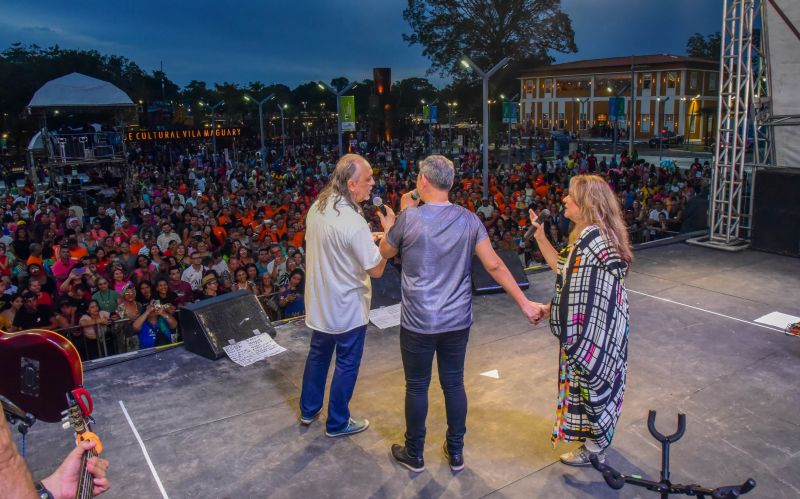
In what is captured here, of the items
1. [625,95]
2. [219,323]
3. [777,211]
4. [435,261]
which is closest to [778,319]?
[777,211]

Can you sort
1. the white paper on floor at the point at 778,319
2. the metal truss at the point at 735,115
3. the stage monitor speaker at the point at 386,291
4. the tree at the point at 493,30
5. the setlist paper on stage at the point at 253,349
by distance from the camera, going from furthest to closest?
the tree at the point at 493,30
the metal truss at the point at 735,115
the stage monitor speaker at the point at 386,291
the white paper on floor at the point at 778,319
the setlist paper on stage at the point at 253,349

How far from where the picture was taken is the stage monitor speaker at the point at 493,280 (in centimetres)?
672

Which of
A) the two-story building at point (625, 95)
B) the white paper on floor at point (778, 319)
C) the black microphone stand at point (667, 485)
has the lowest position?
the white paper on floor at point (778, 319)

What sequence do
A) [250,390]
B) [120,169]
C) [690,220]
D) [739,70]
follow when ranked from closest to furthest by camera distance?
[250,390]
[739,70]
[690,220]
[120,169]

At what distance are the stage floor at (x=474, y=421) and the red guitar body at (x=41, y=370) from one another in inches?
40.1

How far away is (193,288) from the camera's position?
7859 millimetres

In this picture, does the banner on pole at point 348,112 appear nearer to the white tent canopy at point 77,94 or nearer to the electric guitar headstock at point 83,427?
the white tent canopy at point 77,94

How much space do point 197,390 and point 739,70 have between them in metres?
8.60

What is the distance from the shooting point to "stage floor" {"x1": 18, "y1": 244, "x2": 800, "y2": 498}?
11.0 ft

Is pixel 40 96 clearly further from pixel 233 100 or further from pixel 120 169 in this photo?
pixel 233 100

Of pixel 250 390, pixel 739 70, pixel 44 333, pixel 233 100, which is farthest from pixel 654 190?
pixel 233 100

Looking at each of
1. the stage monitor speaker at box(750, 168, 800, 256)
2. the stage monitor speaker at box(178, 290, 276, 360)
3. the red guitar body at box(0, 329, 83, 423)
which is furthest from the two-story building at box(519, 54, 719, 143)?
the red guitar body at box(0, 329, 83, 423)

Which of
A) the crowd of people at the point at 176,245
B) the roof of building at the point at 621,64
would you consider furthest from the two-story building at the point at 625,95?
the crowd of people at the point at 176,245

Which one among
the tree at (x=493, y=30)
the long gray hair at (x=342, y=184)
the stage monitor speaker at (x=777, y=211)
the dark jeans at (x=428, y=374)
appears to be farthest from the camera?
the tree at (x=493, y=30)
